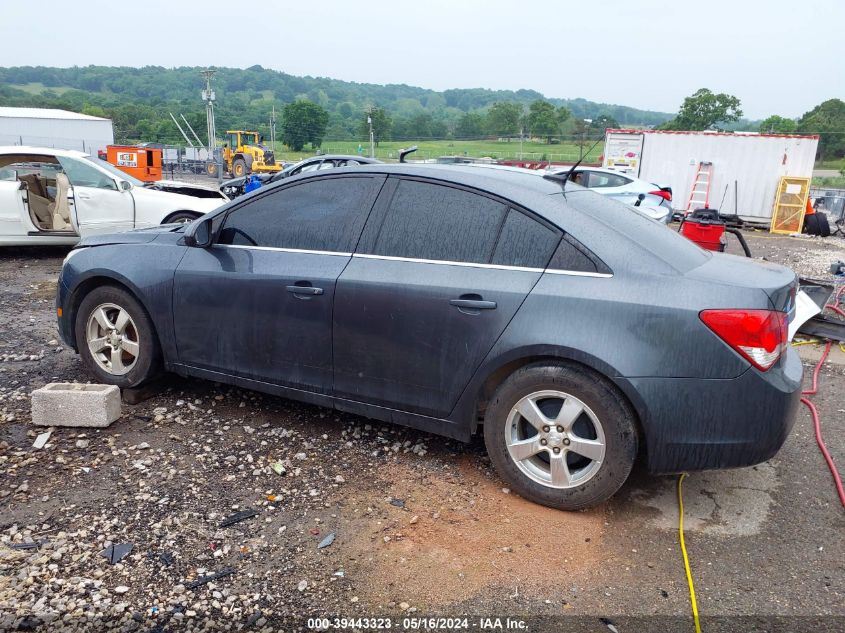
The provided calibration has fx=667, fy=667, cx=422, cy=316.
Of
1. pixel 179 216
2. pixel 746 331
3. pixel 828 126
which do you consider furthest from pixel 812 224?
pixel 828 126

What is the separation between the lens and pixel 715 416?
9.84 feet

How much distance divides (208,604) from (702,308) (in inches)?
96.5

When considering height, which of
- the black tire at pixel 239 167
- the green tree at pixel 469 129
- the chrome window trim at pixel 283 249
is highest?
the green tree at pixel 469 129

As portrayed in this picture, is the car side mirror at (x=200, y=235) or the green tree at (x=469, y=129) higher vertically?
the green tree at (x=469, y=129)

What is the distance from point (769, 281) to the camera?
128 inches

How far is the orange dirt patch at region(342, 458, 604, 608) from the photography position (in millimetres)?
2834

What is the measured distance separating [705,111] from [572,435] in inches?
2850

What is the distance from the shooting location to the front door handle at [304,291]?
3.80 m

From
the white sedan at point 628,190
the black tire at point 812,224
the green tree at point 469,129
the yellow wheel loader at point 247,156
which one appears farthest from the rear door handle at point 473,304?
the green tree at point 469,129

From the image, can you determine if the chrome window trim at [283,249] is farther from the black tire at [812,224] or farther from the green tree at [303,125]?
the green tree at [303,125]

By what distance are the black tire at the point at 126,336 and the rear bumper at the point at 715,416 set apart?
3.09 meters

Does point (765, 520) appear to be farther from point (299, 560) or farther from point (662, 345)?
point (299, 560)

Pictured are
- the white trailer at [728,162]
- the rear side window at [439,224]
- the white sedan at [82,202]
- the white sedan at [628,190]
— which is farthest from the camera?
the white trailer at [728,162]

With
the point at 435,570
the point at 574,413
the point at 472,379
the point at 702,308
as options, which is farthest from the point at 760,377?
the point at 435,570
